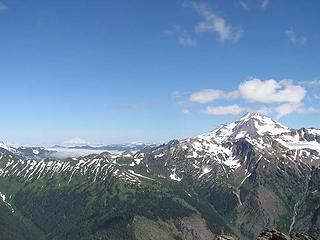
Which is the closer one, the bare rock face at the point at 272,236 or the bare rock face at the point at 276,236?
the bare rock face at the point at 272,236

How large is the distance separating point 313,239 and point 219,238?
17.2 meters

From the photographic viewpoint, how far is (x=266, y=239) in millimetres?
86688

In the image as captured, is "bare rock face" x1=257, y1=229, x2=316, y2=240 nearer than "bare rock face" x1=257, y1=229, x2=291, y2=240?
No

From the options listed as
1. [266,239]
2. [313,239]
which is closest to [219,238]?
[266,239]

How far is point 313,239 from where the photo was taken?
87.6 meters

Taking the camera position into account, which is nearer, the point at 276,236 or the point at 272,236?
the point at 276,236

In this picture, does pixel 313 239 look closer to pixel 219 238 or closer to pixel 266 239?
pixel 266 239

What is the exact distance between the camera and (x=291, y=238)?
87.2 m

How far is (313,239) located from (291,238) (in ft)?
13.8

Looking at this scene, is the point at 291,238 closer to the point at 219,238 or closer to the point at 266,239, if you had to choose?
the point at 266,239

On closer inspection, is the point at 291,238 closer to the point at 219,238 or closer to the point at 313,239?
the point at 313,239

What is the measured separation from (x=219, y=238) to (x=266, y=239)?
28.6 ft

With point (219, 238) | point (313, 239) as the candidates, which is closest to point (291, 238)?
point (313, 239)
